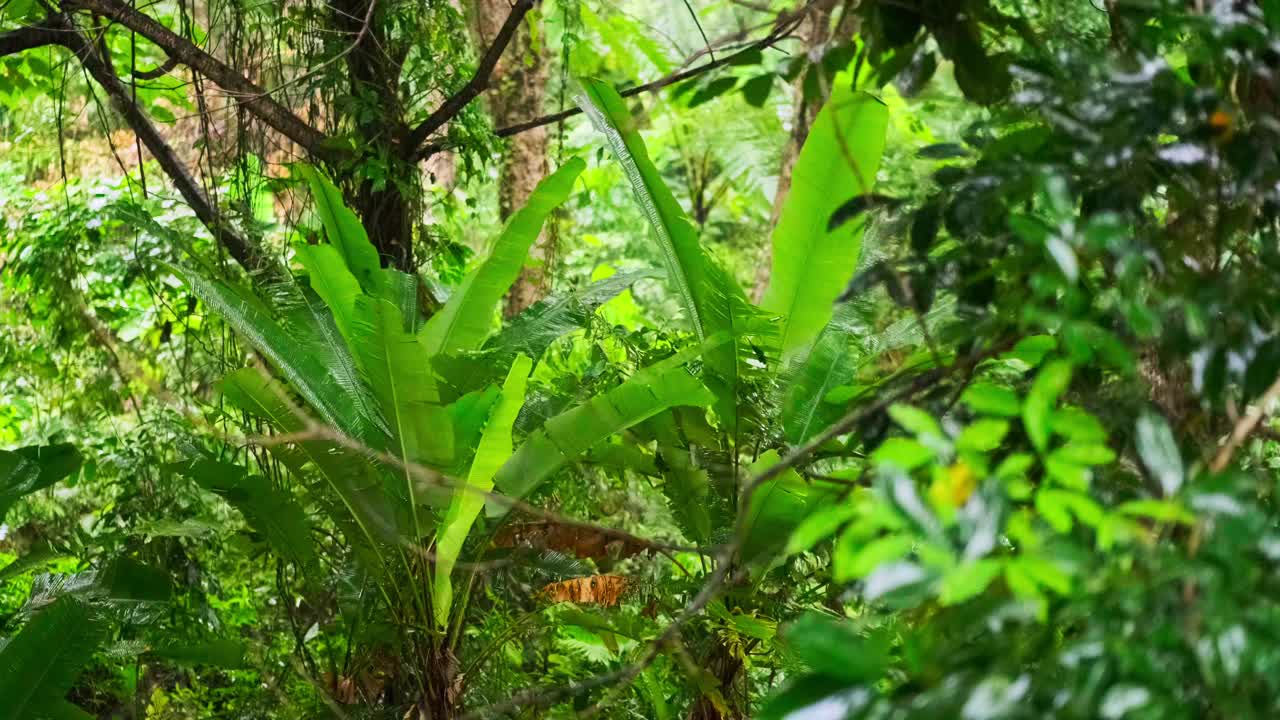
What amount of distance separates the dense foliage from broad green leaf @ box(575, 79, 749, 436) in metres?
0.01

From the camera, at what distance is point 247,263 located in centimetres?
327

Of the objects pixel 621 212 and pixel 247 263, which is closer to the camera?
pixel 247 263

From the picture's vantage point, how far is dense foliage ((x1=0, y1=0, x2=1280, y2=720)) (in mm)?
868

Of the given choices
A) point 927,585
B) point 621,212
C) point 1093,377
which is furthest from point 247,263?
point 621,212

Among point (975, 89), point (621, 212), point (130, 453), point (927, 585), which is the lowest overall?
point (621, 212)

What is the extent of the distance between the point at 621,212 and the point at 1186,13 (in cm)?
754

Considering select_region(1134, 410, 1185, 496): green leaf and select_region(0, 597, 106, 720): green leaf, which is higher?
select_region(1134, 410, 1185, 496): green leaf

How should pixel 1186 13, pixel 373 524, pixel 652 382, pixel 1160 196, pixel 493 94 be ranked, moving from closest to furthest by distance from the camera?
1. pixel 1186 13
2. pixel 1160 196
3. pixel 652 382
4. pixel 373 524
5. pixel 493 94

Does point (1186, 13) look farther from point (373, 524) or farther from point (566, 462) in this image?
point (373, 524)

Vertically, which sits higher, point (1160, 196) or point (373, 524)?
point (1160, 196)

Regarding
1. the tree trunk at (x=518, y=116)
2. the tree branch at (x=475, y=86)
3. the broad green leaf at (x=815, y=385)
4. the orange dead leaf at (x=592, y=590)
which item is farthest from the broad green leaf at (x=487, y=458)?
the tree trunk at (x=518, y=116)

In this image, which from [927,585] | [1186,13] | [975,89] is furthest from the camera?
[975,89]

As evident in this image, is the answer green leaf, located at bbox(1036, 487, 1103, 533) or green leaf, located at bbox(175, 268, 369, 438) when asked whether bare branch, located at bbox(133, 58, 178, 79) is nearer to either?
green leaf, located at bbox(175, 268, 369, 438)

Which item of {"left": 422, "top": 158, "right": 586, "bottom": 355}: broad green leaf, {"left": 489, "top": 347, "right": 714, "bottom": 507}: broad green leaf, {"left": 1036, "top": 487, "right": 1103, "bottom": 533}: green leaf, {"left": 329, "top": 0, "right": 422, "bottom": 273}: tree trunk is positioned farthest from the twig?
{"left": 329, "top": 0, "right": 422, "bottom": 273}: tree trunk
